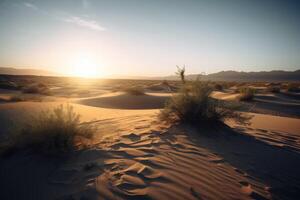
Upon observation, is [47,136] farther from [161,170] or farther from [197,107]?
[197,107]

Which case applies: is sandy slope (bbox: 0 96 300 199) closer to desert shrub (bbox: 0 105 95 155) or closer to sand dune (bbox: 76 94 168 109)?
desert shrub (bbox: 0 105 95 155)

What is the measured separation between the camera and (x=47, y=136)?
3961 millimetres

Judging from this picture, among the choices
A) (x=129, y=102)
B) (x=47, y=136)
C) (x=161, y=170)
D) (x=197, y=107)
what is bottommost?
(x=129, y=102)

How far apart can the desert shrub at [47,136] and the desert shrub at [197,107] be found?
297 cm

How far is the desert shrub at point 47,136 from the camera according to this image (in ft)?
12.8

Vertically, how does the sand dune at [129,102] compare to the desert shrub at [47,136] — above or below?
below

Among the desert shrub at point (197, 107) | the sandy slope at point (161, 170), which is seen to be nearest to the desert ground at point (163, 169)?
the sandy slope at point (161, 170)

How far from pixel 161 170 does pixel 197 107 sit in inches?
108

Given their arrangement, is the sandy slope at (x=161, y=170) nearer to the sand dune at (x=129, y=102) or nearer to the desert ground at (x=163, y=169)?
the desert ground at (x=163, y=169)

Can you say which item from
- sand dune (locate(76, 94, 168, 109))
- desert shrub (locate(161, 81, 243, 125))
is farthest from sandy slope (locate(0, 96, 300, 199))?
sand dune (locate(76, 94, 168, 109))

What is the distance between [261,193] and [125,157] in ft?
7.65

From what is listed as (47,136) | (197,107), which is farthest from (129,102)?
(47,136)

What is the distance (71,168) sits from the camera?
138 inches

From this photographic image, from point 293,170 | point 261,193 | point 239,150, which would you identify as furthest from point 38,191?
point 293,170
